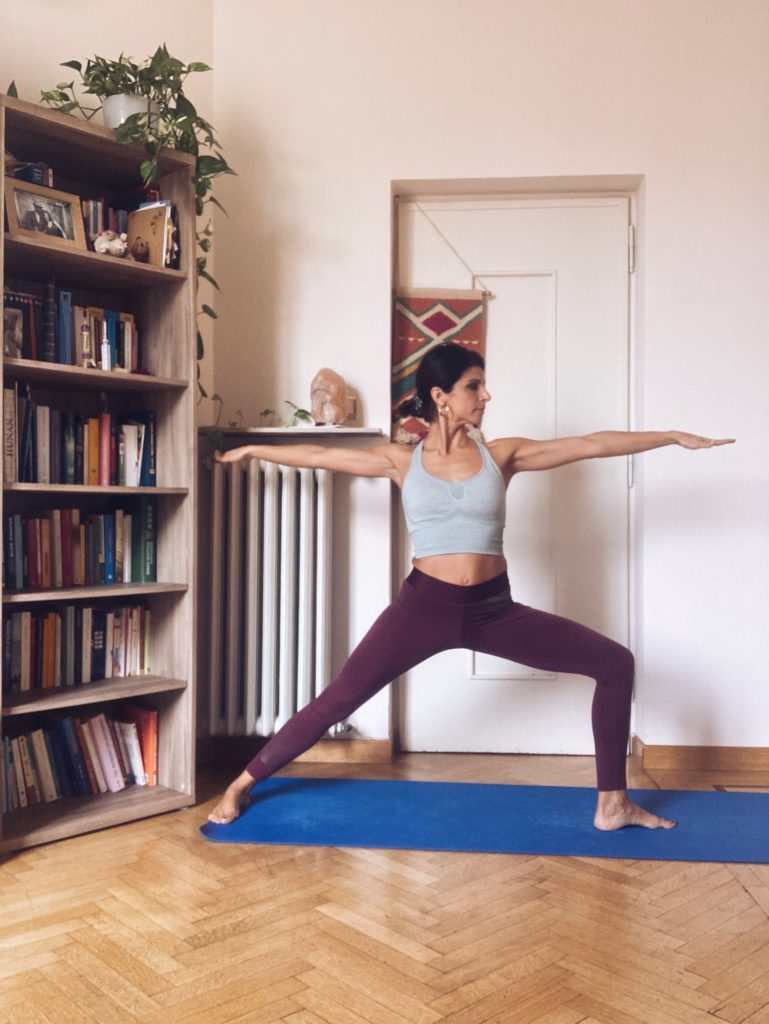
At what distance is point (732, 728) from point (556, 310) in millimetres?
1651

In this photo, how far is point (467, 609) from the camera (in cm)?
254

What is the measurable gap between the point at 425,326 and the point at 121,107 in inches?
51.7

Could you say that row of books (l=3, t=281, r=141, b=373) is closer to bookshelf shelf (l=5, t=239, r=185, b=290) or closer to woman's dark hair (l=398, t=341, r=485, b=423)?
bookshelf shelf (l=5, t=239, r=185, b=290)

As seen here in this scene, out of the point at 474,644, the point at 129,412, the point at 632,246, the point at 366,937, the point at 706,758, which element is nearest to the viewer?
the point at 366,937

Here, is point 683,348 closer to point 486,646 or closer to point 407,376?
point 407,376

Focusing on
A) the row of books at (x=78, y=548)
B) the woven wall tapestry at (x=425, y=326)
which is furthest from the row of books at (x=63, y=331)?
the woven wall tapestry at (x=425, y=326)

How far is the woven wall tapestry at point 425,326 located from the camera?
3361 mm

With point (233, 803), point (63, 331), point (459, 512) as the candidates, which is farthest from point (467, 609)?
point (63, 331)

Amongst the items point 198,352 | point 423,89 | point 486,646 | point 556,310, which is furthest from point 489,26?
point 486,646

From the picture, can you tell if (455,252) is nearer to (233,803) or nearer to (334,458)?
(334,458)

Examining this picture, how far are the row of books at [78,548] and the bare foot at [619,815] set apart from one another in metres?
1.52

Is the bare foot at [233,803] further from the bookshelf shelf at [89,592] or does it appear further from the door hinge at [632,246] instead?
the door hinge at [632,246]

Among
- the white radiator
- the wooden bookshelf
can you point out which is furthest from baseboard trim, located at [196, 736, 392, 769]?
the wooden bookshelf

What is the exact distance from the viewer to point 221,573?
124 inches
